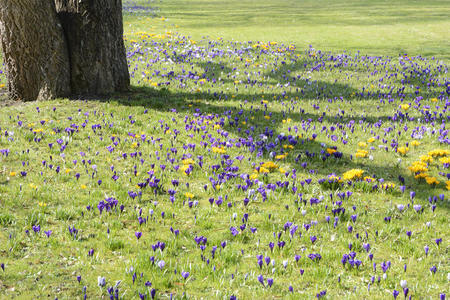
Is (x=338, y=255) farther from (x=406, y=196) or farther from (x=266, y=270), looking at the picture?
(x=406, y=196)

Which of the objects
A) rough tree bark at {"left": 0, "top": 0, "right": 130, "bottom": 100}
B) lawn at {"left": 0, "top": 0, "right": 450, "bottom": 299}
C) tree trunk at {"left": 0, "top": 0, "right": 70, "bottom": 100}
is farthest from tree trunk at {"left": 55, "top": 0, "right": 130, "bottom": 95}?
lawn at {"left": 0, "top": 0, "right": 450, "bottom": 299}

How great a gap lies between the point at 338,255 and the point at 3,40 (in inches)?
386

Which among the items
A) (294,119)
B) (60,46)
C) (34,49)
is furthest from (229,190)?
(34,49)

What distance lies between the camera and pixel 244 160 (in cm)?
795

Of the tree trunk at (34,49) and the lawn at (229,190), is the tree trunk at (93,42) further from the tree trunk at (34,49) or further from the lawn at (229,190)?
the lawn at (229,190)

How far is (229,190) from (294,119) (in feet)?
14.1

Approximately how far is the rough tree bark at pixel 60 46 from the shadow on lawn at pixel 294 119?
3.31 feet

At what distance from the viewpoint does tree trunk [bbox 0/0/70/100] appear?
32.6ft

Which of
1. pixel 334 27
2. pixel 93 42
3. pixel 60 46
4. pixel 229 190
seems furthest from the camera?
pixel 334 27

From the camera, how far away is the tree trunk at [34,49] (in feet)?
32.6

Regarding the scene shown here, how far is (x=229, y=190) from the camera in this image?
673cm

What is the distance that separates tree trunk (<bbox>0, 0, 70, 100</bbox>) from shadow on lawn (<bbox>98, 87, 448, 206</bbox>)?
1.65 metres

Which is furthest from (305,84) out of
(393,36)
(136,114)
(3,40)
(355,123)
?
(393,36)

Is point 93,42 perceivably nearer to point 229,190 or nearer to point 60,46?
point 60,46
